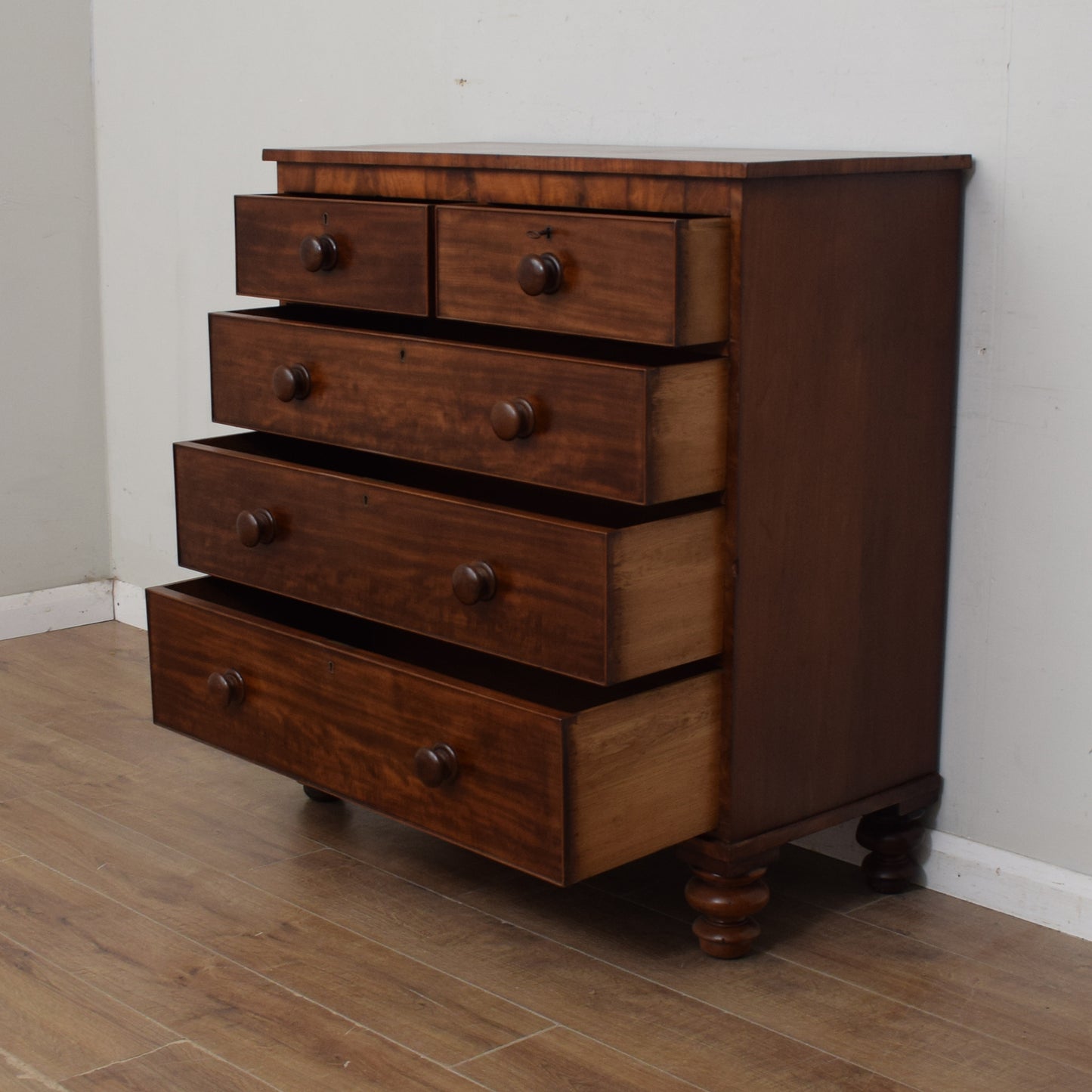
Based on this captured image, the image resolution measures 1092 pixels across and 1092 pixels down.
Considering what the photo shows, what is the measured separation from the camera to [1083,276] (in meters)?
1.70

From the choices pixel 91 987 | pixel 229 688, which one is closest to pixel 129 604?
pixel 229 688

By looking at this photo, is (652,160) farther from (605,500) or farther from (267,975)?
(267,975)

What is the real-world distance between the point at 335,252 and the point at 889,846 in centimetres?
94

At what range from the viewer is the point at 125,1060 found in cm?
152

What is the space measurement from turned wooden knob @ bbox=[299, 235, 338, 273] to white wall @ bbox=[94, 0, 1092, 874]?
509mm

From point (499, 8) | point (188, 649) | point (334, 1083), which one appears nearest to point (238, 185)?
point (499, 8)

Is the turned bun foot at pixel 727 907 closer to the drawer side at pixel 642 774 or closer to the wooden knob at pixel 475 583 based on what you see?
the drawer side at pixel 642 774

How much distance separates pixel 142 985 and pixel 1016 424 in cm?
112

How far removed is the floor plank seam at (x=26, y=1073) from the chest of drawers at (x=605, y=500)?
45cm

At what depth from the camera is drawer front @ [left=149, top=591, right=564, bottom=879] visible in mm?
1580

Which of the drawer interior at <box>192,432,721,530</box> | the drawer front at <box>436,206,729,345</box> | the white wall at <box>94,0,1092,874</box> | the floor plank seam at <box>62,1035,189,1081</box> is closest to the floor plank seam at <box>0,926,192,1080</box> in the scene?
the floor plank seam at <box>62,1035,189,1081</box>

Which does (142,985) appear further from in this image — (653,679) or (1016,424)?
(1016,424)

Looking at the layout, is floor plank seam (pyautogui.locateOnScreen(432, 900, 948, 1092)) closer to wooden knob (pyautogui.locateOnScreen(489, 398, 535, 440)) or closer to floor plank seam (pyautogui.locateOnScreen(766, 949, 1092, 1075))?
floor plank seam (pyautogui.locateOnScreen(766, 949, 1092, 1075))

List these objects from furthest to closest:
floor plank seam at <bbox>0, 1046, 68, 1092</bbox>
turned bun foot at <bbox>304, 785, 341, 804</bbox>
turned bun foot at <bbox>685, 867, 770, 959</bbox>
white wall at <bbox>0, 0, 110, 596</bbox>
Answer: white wall at <bbox>0, 0, 110, 596</bbox>
turned bun foot at <bbox>304, 785, 341, 804</bbox>
turned bun foot at <bbox>685, 867, 770, 959</bbox>
floor plank seam at <bbox>0, 1046, 68, 1092</bbox>
